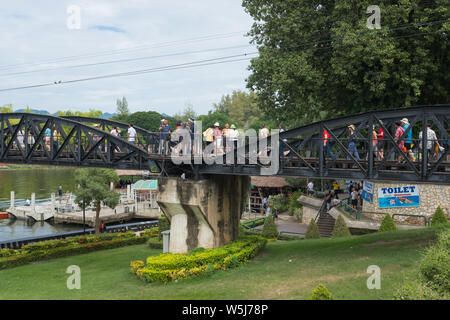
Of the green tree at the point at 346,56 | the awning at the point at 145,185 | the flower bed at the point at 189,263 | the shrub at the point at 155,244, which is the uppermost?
the green tree at the point at 346,56

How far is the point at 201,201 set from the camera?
63.7 ft

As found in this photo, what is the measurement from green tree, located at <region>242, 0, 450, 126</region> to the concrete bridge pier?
36.3 feet

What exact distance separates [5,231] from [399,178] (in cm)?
4355

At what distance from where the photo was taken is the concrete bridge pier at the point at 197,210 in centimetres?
1959

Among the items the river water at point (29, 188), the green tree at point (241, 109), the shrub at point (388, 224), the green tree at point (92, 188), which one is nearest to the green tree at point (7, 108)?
the river water at point (29, 188)

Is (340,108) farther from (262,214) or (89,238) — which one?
(89,238)

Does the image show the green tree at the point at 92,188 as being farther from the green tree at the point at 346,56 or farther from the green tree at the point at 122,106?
the green tree at the point at 122,106

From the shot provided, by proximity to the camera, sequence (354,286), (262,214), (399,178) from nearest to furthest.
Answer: (354,286)
(399,178)
(262,214)

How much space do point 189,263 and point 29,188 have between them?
59.8m

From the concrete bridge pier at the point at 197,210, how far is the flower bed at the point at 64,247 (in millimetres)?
10246

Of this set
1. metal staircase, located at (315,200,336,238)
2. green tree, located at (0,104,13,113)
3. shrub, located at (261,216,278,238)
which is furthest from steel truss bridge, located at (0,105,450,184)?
green tree, located at (0,104,13,113)

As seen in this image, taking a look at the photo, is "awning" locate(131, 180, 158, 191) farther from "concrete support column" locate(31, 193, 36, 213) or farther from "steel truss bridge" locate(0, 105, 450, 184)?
"steel truss bridge" locate(0, 105, 450, 184)

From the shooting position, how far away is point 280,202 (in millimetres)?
46250
